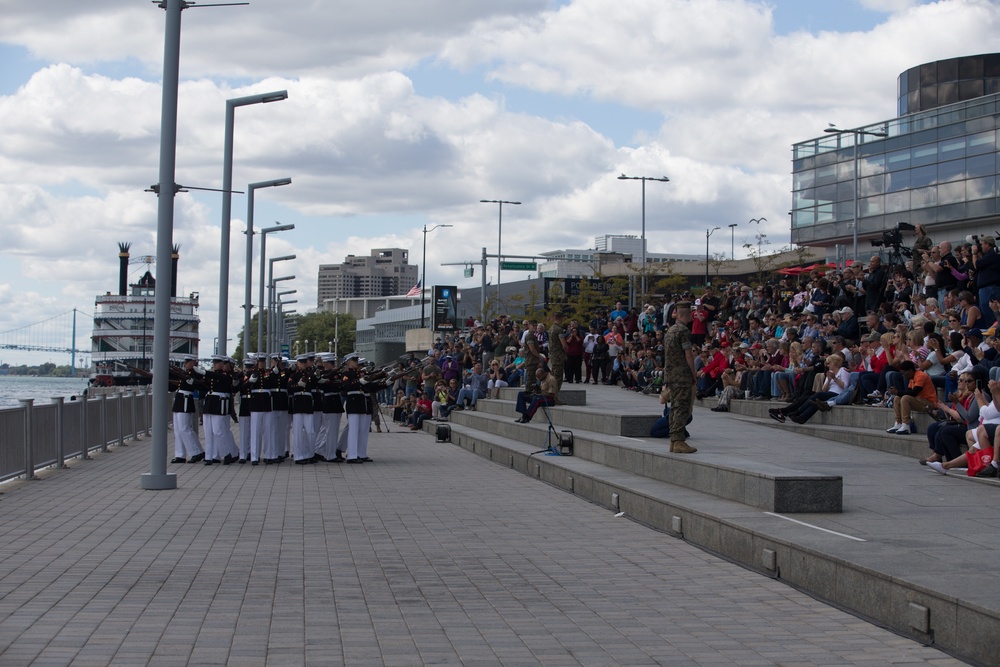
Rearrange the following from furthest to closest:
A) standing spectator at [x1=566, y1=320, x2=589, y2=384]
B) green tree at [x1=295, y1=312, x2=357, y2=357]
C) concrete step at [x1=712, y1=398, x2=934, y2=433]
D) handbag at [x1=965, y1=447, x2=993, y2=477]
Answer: green tree at [x1=295, y1=312, x2=357, y2=357], standing spectator at [x1=566, y1=320, x2=589, y2=384], concrete step at [x1=712, y1=398, x2=934, y2=433], handbag at [x1=965, y1=447, x2=993, y2=477]

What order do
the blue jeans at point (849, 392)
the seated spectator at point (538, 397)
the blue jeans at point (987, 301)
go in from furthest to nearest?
1. the seated spectator at point (538, 397)
2. the blue jeans at point (849, 392)
3. the blue jeans at point (987, 301)

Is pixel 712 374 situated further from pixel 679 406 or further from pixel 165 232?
pixel 165 232

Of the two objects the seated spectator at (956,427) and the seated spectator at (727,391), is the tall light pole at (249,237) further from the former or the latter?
the seated spectator at (956,427)

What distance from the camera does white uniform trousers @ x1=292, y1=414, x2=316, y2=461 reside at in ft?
72.9

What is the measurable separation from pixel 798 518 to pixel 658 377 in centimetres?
1854

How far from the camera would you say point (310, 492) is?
16938 millimetres

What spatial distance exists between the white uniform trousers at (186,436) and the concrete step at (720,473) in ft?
21.2

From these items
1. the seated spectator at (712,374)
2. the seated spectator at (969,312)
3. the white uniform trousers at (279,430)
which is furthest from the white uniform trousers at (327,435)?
the seated spectator at (969,312)

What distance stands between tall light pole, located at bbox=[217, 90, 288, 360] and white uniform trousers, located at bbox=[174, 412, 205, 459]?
23.1 feet

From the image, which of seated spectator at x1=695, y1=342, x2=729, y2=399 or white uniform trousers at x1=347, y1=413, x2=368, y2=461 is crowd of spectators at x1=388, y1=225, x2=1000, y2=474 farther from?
white uniform trousers at x1=347, y1=413, x2=368, y2=461

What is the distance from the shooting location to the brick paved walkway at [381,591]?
23.5ft

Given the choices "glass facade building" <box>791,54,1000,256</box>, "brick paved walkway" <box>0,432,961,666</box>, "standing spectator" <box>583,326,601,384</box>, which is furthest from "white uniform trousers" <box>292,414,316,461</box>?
"glass facade building" <box>791,54,1000,256</box>

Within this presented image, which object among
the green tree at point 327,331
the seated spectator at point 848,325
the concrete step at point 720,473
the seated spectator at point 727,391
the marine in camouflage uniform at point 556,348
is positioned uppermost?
the green tree at point 327,331

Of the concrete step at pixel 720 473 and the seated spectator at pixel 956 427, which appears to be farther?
the seated spectator at pixel 956 427
